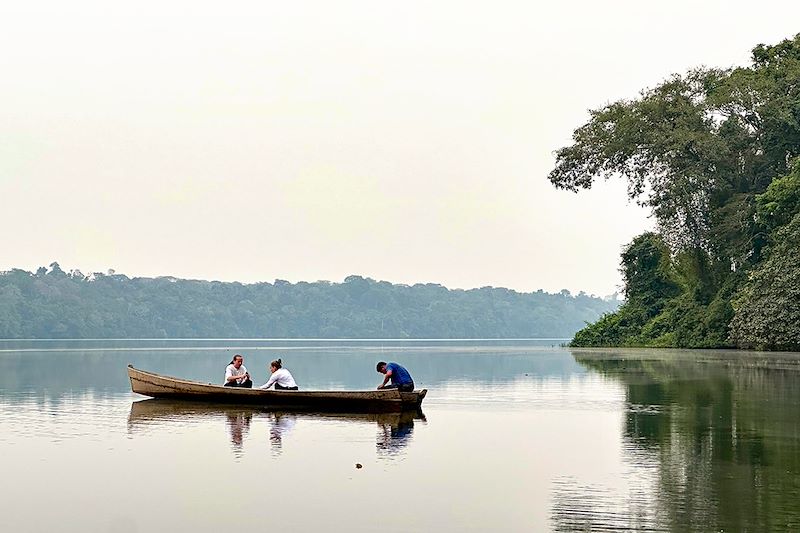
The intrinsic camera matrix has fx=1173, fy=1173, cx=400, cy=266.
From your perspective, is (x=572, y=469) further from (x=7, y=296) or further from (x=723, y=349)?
(x=7, y=296)

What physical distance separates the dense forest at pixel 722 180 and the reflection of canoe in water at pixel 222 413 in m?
33.7

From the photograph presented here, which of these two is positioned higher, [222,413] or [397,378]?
[397,378]

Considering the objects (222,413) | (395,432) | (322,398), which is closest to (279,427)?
(395,432)

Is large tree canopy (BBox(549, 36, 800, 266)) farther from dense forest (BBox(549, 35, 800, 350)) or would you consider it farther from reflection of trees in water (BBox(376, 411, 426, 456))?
reflection of trees in water (BBox(376, 411, 426, 456))

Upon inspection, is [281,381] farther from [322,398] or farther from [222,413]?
[222,413]

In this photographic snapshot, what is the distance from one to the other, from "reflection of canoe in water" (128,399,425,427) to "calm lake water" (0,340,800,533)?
73mm

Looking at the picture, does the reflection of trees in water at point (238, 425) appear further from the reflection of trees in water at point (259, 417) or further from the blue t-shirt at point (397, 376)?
the blue t-shirt at point (397, 376)

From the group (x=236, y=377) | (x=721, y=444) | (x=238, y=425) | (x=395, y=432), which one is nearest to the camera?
(x=721, y=444)

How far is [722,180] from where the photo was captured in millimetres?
62156

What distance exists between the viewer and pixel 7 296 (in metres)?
167

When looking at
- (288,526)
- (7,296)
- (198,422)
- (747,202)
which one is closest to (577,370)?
(747,202)

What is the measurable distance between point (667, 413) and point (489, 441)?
5.89 m

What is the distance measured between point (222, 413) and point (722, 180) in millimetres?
42585

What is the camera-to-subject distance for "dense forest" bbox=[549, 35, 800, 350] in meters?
55.7
